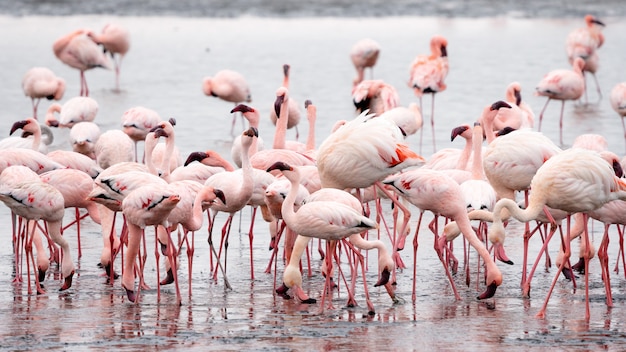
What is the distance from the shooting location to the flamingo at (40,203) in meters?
7.29

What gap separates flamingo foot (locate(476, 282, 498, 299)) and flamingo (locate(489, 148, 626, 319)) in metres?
0.29

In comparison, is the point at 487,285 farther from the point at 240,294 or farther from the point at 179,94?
the point at 179,94

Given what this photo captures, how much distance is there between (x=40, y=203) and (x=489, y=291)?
2968 mm

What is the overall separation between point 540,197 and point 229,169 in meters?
2.39

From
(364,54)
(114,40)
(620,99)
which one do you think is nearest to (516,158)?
(620,99)

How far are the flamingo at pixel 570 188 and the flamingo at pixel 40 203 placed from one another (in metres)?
2.80

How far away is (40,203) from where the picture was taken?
7.30m

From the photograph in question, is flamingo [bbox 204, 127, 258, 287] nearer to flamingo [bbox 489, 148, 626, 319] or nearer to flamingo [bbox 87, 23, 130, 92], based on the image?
flamingo [bbox 489, 148, 626, 319]

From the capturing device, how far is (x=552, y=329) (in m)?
6.50

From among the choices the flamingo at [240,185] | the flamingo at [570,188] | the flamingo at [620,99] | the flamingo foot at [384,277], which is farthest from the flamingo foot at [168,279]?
the flamingo at [620,99]

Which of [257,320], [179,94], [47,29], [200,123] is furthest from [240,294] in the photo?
[47,29]

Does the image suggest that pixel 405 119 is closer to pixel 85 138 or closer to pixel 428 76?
pixel 428 76

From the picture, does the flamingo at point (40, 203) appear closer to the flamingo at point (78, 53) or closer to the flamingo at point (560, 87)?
the flamingo at point (560, 87)

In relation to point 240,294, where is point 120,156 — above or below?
above
